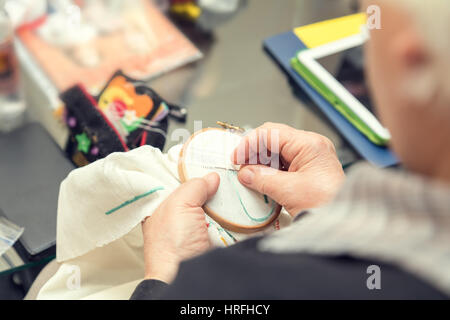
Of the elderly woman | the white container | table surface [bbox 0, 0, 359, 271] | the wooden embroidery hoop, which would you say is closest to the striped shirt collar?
the elderly woman

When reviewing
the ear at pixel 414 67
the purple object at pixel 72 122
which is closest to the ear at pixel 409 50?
the ear at pixel 414 67

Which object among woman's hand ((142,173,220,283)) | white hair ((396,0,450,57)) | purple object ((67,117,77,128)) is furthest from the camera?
purple object ((67,117,77,128))

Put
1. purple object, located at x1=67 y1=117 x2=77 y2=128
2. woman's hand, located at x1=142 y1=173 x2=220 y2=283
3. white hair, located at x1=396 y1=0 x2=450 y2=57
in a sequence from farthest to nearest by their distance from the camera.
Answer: purple object, located at x1=67 y1=117 x2=77 y2=128, woman's hand, located at x1=142 y1=173 x2=220 y2=283, white hair, located at x1=396 y1=0 x2=450 y2=57

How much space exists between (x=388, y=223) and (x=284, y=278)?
8 cm

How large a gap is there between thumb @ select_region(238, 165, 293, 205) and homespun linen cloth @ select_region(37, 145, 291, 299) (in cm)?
4

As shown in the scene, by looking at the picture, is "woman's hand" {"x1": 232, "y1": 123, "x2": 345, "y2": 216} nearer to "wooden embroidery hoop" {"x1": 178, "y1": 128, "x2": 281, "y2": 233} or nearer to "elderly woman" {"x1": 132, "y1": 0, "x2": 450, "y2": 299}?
"wooden embroidery hoop" {"x1": 178, "y1": 128, "x2": 281, "y2": 233}

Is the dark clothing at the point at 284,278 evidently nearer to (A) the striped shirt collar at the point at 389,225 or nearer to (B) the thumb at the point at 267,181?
(A) the striped shirt collar at the point at 389,225

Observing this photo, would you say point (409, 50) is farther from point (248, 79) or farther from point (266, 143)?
point (248, 79)

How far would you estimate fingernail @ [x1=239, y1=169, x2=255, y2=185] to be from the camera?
1.81ft

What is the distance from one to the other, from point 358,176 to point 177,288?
16 cm

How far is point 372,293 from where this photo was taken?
34 cm

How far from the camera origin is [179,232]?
20.6 inches

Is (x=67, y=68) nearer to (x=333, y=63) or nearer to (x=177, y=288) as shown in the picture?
(x=333, y=63)
